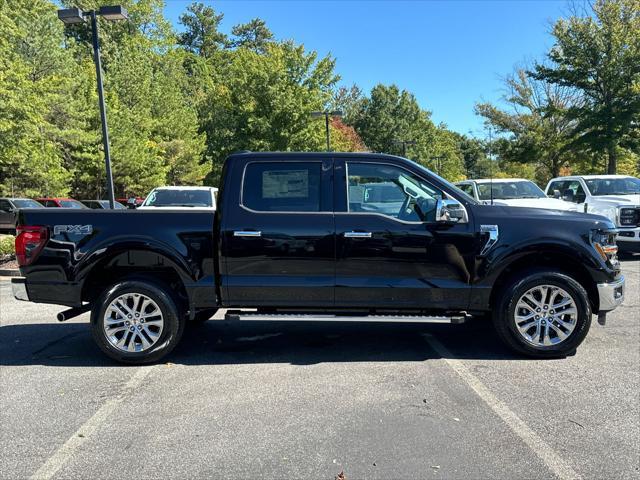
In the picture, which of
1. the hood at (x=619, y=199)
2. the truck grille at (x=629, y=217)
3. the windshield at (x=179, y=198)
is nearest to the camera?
the truck grille at (x=629, y=217)

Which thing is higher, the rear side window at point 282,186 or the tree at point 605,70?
the tree at point 605,70

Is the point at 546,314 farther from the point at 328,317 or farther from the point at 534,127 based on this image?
the point at 534,127

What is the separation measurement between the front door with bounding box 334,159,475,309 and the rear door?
0.15 m

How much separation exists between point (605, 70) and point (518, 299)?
2236 centimetres

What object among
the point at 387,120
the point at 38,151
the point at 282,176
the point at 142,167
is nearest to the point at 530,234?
the point at 282,176

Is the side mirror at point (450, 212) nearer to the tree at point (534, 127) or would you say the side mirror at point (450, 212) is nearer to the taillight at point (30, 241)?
the taillight at point (30, 241)

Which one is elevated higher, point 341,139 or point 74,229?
point 341,139

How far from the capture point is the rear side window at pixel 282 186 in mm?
4938

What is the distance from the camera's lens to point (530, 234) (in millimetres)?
4801

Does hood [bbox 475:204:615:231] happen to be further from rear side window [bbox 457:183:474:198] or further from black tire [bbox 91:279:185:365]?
rear side window [bbox 457:183:474:198]

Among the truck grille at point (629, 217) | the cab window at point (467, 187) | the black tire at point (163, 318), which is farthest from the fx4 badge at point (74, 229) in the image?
the truck grille at point (629, 217)

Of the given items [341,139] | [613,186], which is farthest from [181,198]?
[341,139]

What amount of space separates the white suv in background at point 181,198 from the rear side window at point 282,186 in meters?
7.07

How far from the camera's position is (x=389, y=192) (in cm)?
501
